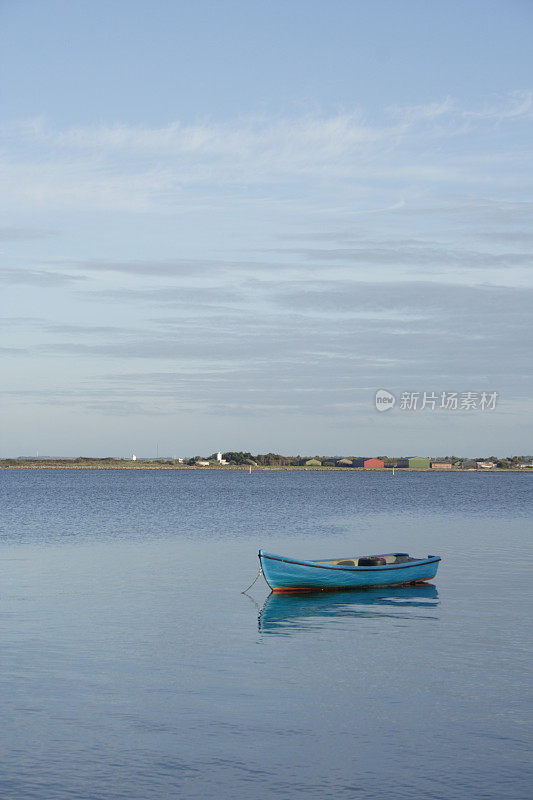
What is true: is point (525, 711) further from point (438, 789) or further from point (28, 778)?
point (28, 778)

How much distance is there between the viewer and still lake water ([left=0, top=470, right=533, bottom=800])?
15.1 metres

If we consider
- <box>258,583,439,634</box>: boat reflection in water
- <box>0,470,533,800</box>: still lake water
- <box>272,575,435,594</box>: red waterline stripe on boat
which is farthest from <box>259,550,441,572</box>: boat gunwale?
<box>0,470,533,800</box>: still lake water

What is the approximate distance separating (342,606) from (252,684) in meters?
12.6

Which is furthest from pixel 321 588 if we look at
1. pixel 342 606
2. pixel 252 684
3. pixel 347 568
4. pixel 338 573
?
pixel 252 684

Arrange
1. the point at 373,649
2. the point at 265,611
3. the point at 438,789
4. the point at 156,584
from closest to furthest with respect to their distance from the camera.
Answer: the point at 438,789 < the point at 373,649 < the point at 265,611 < the point at 156,584

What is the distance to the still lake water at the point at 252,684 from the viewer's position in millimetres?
15109

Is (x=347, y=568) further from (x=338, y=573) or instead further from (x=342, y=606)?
(x=342, y=606)

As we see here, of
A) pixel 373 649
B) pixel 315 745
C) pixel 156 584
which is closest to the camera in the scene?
pixel 315 745

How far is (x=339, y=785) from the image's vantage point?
14656 mm

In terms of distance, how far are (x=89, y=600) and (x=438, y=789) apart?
19.7m

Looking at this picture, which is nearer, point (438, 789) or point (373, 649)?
point (438, 789)

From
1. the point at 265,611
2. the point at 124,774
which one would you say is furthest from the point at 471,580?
the point at 124,774

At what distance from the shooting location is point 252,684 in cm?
2080

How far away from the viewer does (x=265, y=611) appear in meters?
31.1
